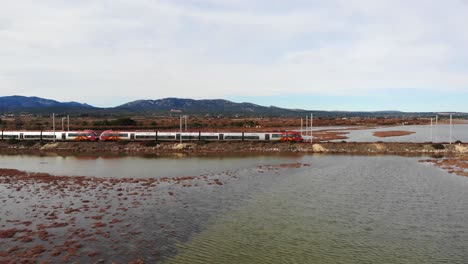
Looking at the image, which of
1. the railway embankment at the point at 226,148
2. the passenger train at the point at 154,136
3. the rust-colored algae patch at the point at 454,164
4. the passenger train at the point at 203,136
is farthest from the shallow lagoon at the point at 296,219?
the passenger train at the point at 154,136

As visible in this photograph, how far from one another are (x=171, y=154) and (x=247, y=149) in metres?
15.7

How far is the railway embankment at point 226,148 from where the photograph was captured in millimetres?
68375

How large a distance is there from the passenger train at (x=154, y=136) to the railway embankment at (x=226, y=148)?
2366 millimetres

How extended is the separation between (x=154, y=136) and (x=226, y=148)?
59.1ft

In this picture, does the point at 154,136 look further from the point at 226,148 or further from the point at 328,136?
the point at 328,136

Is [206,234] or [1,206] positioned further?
[1,206]

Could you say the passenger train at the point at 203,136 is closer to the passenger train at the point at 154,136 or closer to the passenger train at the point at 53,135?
the passenger train at the point at 154,136

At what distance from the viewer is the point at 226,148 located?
246 ft

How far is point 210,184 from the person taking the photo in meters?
38.8

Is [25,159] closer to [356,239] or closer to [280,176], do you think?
[280,176]

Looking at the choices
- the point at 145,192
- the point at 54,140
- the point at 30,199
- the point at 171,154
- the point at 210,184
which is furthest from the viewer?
the point at 54,140

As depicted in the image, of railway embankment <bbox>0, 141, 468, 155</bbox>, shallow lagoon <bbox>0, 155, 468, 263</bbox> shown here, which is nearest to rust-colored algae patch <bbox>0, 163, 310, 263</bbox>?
shallow lagoon <bbox>0, 155, 468, 263</bbox>

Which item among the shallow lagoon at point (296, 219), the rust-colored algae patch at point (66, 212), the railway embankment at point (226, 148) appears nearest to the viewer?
the shallow lagoon at point (296, 219)

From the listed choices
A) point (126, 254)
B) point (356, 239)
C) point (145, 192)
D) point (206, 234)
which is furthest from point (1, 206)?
point (356, 239)
